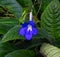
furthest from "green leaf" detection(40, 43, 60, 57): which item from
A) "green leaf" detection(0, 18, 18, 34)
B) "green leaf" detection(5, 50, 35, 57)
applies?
"green leaf" detection(0, 18, 18, 34)

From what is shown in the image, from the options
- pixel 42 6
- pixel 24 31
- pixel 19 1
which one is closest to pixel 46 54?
pixel 24 31

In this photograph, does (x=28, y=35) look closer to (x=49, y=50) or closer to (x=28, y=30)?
(x=28, y=30)

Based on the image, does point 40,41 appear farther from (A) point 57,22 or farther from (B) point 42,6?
(B) point 42,6

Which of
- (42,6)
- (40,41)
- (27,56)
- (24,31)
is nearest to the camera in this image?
(24,31)

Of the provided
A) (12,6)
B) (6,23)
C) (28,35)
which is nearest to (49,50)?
(28,35)

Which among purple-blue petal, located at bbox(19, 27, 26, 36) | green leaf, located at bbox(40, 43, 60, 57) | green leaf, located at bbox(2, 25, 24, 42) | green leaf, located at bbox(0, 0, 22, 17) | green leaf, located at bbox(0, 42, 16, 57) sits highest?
green leaf, located at bbox(0, 0, 22, 17)

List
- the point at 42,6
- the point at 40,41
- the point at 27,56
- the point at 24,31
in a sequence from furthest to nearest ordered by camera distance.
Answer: the point at 42,6 < the point at 40,41 < the point at 27,56 < the point at 24,31

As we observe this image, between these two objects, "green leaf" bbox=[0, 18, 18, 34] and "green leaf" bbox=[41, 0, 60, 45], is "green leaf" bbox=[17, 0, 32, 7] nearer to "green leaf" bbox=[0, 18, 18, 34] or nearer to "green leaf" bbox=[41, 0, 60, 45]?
"green leaf" bbox=[0, 18, 18, 34]
